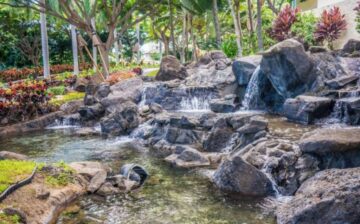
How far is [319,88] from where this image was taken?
15.2 metres

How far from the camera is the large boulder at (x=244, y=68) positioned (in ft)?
61.0

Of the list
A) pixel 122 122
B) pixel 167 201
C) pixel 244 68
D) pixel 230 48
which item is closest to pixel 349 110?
pixel 167 201

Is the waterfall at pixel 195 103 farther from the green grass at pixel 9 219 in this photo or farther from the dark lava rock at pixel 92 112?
the green grass at pixel 9 219

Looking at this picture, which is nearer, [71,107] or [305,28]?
[71,107]

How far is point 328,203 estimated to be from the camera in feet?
20.2

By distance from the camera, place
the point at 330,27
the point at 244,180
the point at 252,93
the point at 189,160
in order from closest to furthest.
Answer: the point at 244,180, the point at 189,160, the point at 252,93, the point at 330,27

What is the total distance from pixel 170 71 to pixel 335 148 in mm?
16387

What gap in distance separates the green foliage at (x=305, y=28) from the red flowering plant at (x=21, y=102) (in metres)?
14.7

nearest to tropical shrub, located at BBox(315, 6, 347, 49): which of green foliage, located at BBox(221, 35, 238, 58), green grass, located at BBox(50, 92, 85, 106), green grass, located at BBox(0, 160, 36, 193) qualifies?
green foliage, located at BBox(221, 35, 238, 58)

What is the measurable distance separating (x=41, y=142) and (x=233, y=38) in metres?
20.2

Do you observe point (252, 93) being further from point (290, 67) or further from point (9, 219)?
point (9, 219)

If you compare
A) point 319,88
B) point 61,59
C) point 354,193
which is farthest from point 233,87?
point 61,59

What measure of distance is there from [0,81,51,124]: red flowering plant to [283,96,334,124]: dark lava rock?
42.9 ft

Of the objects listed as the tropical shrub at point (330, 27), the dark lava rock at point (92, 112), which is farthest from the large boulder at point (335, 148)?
the tropical shrub at point (330, 27)
